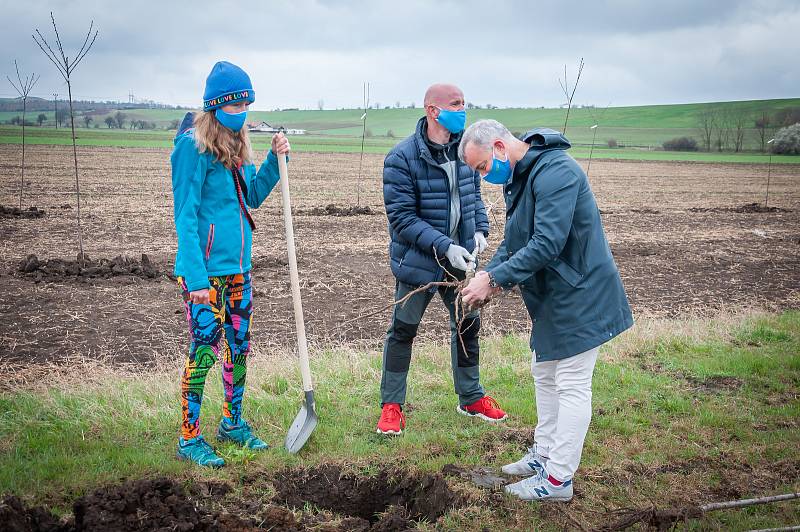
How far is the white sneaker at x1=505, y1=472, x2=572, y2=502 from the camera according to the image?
3811mm

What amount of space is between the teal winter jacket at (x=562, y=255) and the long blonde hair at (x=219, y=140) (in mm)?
1718

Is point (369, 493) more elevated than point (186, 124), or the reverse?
point (186, 124)

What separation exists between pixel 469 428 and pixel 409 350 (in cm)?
75

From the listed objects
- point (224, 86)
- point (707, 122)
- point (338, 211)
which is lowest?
point (338, 211)

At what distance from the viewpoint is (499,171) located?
3740mm

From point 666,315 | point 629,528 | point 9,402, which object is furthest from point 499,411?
point 666,315

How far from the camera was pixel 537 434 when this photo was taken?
422 cm

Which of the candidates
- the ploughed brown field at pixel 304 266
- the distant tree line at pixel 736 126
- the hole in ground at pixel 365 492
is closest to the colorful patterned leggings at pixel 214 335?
the hole in ground at pixel 365 492

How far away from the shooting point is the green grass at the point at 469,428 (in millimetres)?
3963

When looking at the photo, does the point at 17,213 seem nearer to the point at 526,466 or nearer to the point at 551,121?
the point at 526,466

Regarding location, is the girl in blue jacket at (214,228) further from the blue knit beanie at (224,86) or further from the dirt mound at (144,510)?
the dirt mound at (144,510)

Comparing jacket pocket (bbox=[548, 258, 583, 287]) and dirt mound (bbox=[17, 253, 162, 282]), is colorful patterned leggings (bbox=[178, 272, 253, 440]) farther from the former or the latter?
dirt mound (bbox=[17, 253, 162, 282])

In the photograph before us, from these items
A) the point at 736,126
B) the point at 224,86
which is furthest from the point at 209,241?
the point at 736,126

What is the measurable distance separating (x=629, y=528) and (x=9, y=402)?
4462 mm
